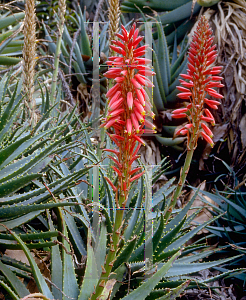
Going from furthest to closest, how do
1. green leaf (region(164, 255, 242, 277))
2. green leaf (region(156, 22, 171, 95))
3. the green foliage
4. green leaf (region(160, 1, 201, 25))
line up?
1. green leaf (region(160, 1, 201, 25))
2. green leaf (region(156, 22, 171, 95))
3. the green foliage
4. green leaf (region(164, 255, 242, 277))

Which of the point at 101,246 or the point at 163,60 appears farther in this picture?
the point at 163,60

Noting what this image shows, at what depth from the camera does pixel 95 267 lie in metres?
0.89

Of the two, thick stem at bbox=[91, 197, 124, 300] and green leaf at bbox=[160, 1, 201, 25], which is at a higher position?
green leaf at bbox=[160, 1, 201, 25]

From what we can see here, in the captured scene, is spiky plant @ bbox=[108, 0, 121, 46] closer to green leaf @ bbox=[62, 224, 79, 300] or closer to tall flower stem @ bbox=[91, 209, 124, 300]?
tall flower stem @ bbox=[91, 209, 124, 300]

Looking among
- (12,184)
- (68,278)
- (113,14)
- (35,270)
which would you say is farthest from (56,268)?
(113,14)

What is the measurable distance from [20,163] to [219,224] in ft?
5.36

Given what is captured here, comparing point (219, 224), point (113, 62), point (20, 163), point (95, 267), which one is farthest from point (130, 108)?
point (219, 224)

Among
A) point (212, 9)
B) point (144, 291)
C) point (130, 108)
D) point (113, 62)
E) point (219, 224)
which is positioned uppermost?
point (212, 9)

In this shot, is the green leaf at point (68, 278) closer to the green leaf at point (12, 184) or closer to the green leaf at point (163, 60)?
the green leaf at point (12, 184)

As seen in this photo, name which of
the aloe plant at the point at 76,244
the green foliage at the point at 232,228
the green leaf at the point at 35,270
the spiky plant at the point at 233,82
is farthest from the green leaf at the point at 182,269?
the spiky plant at the point at 233,82

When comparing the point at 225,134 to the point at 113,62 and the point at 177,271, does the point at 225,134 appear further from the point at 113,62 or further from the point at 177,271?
the point at 113,62

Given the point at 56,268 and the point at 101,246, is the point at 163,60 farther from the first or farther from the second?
the point at 56,268

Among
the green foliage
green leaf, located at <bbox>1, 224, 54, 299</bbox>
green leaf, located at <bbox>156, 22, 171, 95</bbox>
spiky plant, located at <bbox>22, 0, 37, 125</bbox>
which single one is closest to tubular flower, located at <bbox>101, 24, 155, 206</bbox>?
green leaf, located at <bbox>1, 224, 54, 299</bbox>

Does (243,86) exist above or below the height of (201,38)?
below
